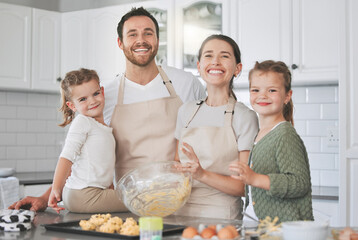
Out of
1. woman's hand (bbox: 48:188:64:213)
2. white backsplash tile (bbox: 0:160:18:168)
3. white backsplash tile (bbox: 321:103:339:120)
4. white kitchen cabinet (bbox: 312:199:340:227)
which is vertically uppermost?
white backsplash tile (bbox: 321:103:339:120)

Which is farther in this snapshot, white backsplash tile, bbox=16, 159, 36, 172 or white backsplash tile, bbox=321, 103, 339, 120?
white backsplash tile, bbox=16, 159, 36, 172

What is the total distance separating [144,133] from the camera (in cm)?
207

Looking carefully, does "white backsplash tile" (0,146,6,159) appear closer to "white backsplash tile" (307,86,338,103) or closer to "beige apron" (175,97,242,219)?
"white backsplash tile" (307,86,338,103)

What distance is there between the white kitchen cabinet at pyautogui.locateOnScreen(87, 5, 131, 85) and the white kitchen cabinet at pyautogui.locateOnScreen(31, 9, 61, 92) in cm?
31

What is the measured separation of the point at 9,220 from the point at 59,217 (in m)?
0.28

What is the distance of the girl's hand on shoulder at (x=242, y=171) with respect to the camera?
146 centimetres

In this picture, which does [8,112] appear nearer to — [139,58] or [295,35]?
[295,35]

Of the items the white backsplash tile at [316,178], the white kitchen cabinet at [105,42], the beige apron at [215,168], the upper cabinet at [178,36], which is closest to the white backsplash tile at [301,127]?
the white backsplash tile at [316,178]

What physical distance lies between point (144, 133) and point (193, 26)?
2074 mm

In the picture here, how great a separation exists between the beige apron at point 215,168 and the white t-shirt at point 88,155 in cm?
32

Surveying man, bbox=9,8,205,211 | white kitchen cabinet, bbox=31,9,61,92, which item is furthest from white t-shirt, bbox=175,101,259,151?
white kitchen cabinet, bbox=31,9,61,92

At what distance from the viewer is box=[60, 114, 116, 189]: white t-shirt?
1856 mm

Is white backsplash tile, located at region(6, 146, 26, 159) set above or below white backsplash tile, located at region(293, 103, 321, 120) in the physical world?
below

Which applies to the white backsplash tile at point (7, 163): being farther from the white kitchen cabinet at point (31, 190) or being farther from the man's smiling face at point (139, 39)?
the man's smiling face at point (139, 39)
